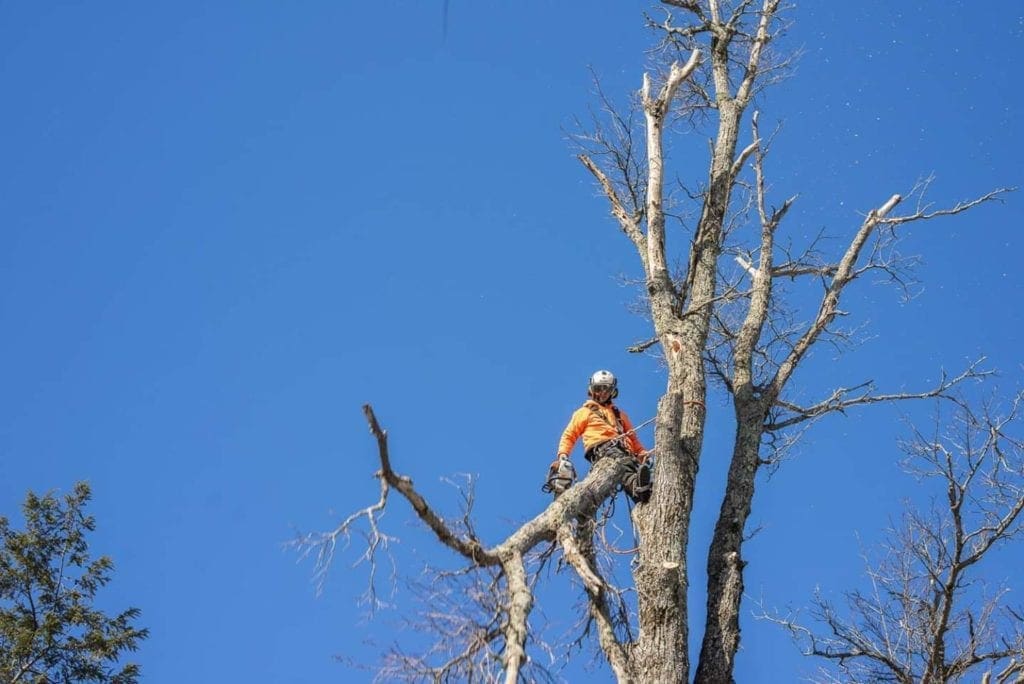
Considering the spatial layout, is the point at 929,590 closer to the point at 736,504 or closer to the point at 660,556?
the point at 736,504

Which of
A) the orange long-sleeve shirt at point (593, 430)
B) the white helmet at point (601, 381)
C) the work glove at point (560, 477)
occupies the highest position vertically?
the white helmet at point (601, 381)

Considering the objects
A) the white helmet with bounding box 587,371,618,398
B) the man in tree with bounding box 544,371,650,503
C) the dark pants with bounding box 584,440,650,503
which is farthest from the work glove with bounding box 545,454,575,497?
the white helmet with bounding box 587,371,618,398

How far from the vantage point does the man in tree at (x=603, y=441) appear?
980 cm

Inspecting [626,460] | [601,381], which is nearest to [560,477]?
[626,460]

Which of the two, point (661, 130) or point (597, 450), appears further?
point (661, 130)

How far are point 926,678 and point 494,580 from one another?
3.23m

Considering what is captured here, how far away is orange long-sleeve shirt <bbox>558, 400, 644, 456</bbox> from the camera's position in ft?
33.7

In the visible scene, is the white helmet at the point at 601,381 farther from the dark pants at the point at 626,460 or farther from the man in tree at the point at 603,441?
the dark pants at the point at 626,460

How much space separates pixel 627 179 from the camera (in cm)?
1234

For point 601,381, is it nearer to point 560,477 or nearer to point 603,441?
point 603,441

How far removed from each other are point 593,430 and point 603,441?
21 cm

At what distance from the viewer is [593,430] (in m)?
10.4

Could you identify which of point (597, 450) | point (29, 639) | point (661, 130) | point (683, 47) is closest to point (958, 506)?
point (597, 450)

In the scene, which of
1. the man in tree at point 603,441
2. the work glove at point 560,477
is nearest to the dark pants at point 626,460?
the man in tree at point 603,441
